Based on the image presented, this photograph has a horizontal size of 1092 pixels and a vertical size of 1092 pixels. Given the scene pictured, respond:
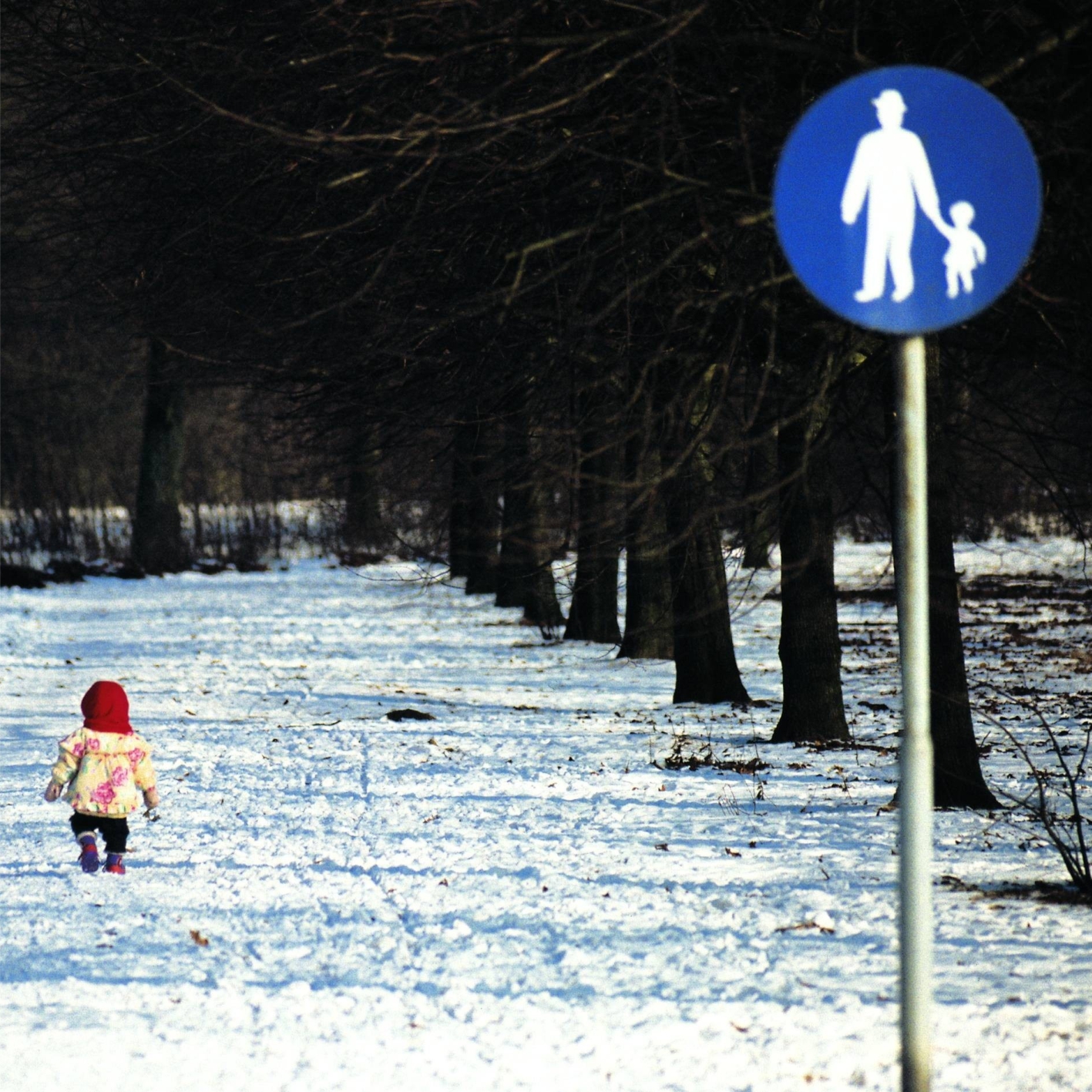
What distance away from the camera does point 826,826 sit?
7930 mm

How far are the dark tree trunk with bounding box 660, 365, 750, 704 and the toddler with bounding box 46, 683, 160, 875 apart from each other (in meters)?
3.11

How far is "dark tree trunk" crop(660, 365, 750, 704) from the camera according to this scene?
878 cm

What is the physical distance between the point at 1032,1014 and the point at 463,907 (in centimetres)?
245

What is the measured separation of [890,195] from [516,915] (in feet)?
11.7

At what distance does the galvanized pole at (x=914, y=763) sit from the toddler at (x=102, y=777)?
13.9ft

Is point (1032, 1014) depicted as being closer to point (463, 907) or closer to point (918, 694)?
point (918, 694)

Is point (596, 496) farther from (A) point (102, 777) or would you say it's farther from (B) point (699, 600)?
(B) point (699, 600)

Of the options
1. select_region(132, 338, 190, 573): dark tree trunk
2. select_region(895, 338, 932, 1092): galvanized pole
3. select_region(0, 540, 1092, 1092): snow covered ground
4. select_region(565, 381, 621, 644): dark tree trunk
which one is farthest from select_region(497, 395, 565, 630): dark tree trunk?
select_region(132, 338, 190, 573): dark tree trunk

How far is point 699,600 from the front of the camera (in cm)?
1072

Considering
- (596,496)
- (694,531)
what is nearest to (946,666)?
(596,496)

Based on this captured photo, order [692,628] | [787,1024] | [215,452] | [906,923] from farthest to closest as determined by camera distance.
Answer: [215,452]
[692,628]
[787,1024]
[906,923]

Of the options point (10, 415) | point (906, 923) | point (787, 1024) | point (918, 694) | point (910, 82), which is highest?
point (10, 415)

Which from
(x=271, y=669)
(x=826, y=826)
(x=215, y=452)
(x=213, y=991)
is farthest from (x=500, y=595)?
(x=215, y=452)

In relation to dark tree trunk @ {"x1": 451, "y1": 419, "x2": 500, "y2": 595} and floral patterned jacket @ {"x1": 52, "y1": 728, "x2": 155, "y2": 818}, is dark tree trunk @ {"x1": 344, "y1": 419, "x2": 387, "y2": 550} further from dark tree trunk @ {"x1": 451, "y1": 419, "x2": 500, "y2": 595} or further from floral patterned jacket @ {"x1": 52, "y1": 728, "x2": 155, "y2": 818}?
floral patterned jacket @ {"x1": 52, "y1": 728, "x2": 155, "y2": 818}
